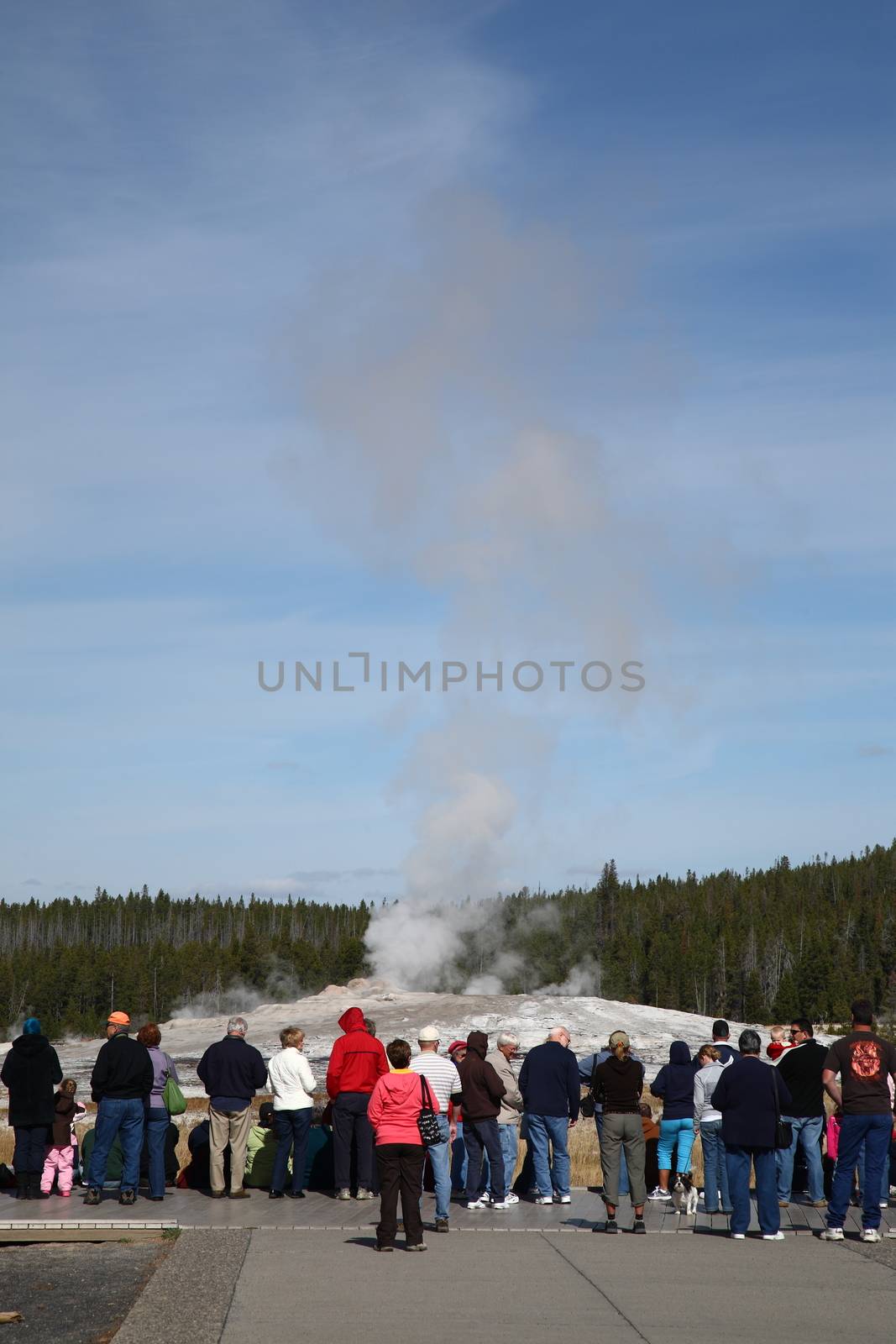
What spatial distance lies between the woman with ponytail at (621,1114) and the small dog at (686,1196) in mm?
776

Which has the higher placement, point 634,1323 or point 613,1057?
point 613,1057

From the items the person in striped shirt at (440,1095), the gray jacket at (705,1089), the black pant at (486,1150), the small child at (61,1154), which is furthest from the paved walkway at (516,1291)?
the small child at (61,1154)

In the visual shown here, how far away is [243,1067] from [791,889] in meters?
145

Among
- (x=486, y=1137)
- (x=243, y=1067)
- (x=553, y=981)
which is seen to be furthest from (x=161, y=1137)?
(x=553, y=981)

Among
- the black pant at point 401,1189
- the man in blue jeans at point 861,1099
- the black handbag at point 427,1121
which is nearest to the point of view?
the black pant at point 401,1189

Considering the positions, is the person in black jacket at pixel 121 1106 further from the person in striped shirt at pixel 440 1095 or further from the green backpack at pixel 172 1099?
the person in striped shirt at pixel 440 1095

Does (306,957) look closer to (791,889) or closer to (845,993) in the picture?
(845,993)

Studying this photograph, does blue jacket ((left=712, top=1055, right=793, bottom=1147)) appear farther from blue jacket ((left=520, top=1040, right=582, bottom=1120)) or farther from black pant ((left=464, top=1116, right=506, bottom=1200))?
black pant ((left=464, top=1116, right=506, bottom=1200))

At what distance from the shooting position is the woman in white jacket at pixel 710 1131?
602 inches

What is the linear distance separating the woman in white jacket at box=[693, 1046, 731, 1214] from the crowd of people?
20 mm

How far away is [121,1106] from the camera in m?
15.3

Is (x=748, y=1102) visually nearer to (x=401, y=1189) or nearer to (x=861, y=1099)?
(x=861, y=1099)

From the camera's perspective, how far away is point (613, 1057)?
48.1ft

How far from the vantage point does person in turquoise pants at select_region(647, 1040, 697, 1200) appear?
16031mm
